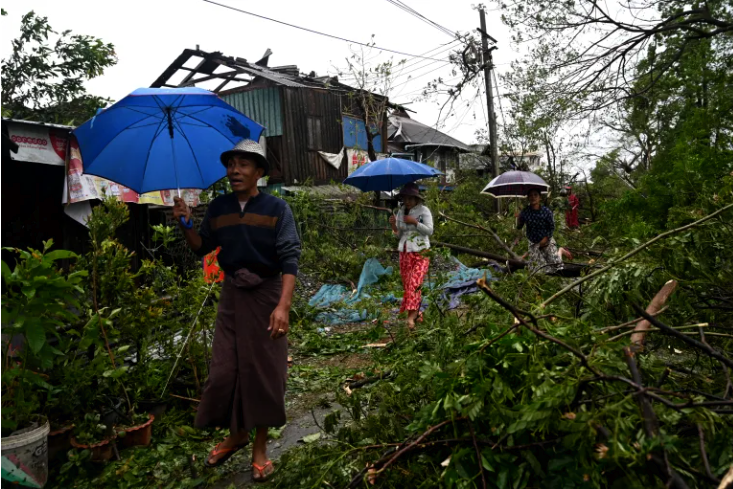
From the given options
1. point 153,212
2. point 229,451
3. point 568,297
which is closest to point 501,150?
point 153,212

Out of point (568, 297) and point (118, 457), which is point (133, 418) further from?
point (568, 297)

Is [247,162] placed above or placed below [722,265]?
above

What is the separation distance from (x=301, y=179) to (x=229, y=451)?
1669 cm

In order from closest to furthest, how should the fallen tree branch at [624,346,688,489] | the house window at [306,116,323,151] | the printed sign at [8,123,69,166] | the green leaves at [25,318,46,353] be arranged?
the fallen tree branch at [624,346,688,489], the green leaves at [25,318,46,353], the printed sign at [8,123,69,166], the house window at [306,116,323,151]

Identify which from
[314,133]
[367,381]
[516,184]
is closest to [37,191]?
[367,381]

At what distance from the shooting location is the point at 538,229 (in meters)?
6.84

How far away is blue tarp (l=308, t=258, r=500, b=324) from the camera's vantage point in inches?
292

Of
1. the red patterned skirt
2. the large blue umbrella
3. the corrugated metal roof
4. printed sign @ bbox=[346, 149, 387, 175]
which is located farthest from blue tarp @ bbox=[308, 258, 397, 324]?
printed sign @ bbox=[346, 149, 387, 175]

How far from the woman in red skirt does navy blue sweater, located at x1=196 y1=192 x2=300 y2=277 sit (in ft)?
9.77

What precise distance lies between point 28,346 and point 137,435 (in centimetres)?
98

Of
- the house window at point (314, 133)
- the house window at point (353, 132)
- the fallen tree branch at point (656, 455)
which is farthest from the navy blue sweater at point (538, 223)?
the house window at point (353, 132)

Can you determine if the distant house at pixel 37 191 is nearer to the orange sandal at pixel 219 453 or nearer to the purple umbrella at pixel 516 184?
the orange sandal at pixel 219 453

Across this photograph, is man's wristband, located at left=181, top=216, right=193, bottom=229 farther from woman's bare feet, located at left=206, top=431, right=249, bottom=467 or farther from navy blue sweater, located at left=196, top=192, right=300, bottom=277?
woman's bare feet, located at left=206, top=431, right=249, bottom=467

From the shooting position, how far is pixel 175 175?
3666 mm
